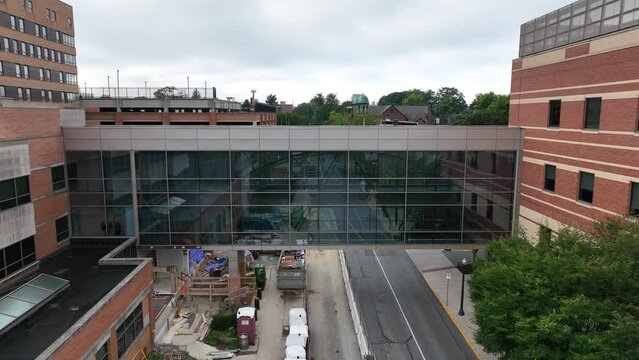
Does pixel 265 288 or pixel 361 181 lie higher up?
pixel 361 181

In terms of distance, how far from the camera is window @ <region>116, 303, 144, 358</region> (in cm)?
1869

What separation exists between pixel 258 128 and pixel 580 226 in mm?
18135

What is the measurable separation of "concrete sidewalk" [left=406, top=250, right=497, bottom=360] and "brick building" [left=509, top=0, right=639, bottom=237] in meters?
6.39

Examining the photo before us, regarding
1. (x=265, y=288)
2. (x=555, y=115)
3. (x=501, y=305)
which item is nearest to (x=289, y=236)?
(x=265, y=288)

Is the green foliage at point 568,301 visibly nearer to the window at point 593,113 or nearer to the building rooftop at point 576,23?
the window at point 593,113

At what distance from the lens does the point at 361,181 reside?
2781 centimetres

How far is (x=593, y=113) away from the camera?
21.7 m

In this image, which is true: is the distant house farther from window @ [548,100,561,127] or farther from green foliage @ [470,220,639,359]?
green foliage @ [470,220,639,359]

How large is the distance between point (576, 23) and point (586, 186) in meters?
8.40

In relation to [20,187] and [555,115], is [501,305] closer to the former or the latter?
[555,115]

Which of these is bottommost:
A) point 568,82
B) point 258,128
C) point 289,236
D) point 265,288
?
point 265,288

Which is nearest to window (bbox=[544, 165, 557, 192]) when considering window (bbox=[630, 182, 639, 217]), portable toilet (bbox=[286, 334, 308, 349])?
window (bbox=[630, 182, 639, 217])

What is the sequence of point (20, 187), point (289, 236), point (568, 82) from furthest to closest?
point (289, 236) → point (568, 82) → point (20, 187)

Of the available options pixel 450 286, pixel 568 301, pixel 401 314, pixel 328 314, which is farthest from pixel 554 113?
pixel 328 314
